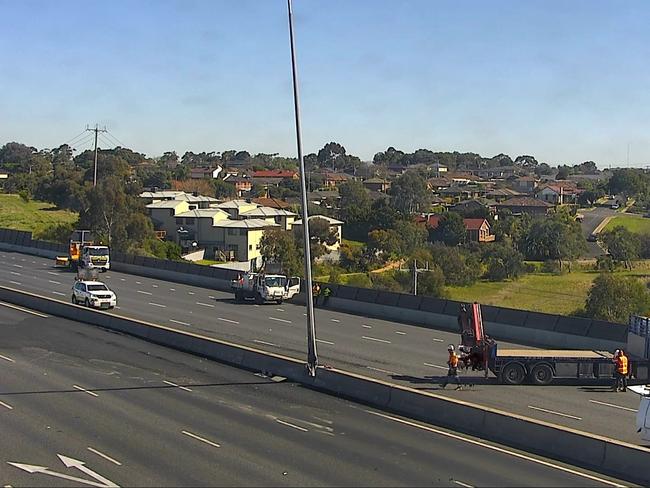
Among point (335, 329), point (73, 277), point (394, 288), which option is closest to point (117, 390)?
point (335, 329)

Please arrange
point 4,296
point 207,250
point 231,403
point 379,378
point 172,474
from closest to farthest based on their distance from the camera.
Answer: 1. point 172,474
2. point 231,403
3. point 379,378
4. point 4,296
5. point 207,250

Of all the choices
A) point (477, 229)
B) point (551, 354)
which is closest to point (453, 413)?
point (551, 354)

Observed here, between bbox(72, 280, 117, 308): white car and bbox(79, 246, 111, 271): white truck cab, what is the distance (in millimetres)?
A: 18098

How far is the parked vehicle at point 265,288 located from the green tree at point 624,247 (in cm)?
5099

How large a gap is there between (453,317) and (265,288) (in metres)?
12.2

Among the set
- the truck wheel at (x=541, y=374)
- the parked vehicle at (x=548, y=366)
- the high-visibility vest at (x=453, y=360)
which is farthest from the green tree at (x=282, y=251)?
the high-visibility vest at (x=453, y=360)

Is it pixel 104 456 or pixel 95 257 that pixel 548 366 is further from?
pixel 95 257

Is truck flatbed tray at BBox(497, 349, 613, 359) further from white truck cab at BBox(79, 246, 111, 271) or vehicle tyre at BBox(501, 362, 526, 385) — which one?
white truck cab at BBox(79, 246, 111, 271)

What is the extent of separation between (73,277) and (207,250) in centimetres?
4351

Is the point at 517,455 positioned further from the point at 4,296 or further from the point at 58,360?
the point at 4,296

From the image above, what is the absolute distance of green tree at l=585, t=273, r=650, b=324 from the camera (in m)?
56.8

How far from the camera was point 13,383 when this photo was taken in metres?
25.9

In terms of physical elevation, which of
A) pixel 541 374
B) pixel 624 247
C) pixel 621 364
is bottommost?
pixel 541 374

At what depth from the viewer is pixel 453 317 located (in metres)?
39.9
